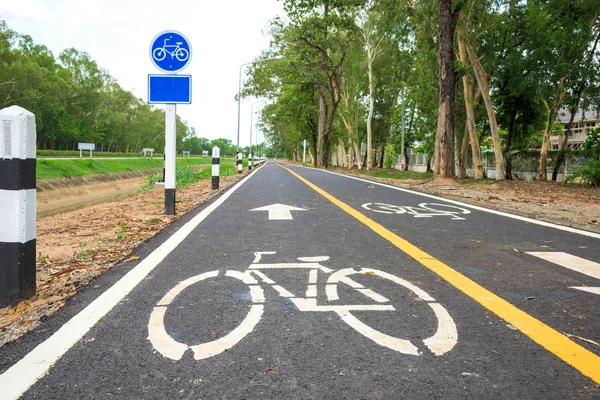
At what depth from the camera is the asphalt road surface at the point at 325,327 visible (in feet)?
6.36

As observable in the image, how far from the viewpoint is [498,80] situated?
24.1 metres

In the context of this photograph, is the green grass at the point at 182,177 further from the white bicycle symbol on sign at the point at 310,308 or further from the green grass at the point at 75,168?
the white bicycle symbol on sign at the point at 310,308

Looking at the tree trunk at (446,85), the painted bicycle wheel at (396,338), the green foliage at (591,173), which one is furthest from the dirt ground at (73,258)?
the green foliage at (591,173)

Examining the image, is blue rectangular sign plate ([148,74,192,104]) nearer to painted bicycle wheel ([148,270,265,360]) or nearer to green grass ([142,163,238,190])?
painted bicycle wheel ([148,270,265,360])

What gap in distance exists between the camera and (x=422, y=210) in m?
8.16

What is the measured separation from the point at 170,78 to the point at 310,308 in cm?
538

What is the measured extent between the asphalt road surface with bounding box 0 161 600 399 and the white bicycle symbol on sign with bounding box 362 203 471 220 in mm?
2701

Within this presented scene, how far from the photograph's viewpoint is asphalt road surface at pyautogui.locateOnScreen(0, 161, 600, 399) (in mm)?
1938

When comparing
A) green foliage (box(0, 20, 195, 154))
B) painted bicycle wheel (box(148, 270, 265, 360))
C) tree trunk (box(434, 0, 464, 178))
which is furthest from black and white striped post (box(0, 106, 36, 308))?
green foliage (box(0, 20, 195, 154))

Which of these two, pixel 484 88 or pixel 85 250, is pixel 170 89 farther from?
pixel 484 88

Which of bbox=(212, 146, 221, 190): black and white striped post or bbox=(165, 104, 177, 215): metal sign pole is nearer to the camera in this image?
bbox=(165, 104, 177, 215): metal sign pole

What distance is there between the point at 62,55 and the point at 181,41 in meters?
78.8

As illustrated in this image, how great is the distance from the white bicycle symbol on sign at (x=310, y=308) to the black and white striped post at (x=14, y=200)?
3.02 ft

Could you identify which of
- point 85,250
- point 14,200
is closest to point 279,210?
point 85,250
